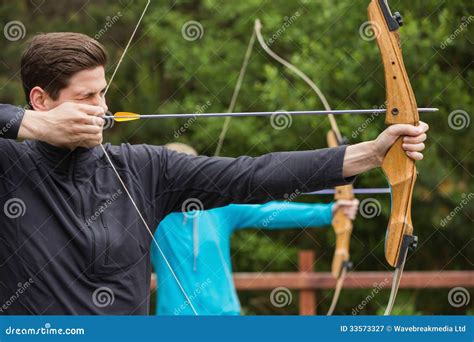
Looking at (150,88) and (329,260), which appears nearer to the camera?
(329,260)

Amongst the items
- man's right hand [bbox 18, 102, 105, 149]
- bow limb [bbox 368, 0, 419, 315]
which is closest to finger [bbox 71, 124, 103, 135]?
man's right hand [bbox 18, 102, 105, 149]

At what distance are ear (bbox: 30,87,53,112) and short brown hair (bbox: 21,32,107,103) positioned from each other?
1 cm

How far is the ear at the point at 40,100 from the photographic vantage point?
7.66ft

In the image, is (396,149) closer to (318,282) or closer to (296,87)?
(318,282)

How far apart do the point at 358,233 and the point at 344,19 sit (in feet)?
6.02

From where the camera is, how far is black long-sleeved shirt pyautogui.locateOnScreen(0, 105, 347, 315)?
2135mm

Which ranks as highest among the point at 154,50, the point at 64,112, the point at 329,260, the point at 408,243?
the point at 154,50

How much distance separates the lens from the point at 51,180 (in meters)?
2.21

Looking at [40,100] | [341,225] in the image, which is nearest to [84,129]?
[40,100]

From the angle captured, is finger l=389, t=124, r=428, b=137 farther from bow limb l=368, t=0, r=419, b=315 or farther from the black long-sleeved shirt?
the black long-sleeved shirt

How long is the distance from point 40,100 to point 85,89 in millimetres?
151

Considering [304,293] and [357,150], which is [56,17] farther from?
[357,150]

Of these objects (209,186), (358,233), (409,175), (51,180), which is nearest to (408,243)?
(409,175)

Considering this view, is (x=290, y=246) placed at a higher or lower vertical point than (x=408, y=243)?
lower
